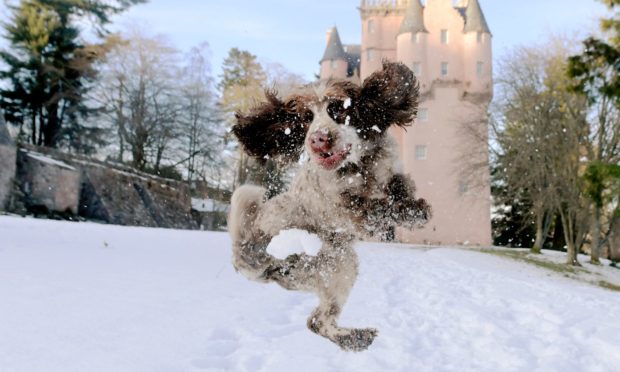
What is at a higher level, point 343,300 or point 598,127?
point 598,127

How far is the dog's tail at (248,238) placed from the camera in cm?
200

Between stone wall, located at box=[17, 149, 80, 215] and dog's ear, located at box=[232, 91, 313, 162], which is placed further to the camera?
stone wall, located at box=[17, 149, 80, 215]

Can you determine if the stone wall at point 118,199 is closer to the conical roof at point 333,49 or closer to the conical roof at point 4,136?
the conical roof at point 4,136

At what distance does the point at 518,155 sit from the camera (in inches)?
527

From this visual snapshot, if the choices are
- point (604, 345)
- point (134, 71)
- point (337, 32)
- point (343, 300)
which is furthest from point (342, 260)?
point (134, 71)

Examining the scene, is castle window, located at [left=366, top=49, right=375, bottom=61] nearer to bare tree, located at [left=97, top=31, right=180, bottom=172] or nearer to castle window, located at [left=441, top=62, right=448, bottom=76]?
castle window, located at [left=441, top=62, right=448, bottom=76]

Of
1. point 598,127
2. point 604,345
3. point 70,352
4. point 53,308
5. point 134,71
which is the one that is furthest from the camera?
point 598,127

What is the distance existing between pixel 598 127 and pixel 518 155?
6.18 meters

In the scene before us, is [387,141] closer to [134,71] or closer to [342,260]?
[342,260]

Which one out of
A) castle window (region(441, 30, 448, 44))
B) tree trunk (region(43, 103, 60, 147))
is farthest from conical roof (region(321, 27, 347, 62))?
tree trunk (region(43, 103, 60, 147))

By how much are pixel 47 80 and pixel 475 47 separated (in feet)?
63.3

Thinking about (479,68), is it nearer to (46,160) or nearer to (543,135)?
(543,135)

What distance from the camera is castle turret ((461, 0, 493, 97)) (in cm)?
254

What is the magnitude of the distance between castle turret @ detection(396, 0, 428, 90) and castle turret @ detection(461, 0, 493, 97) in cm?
30
